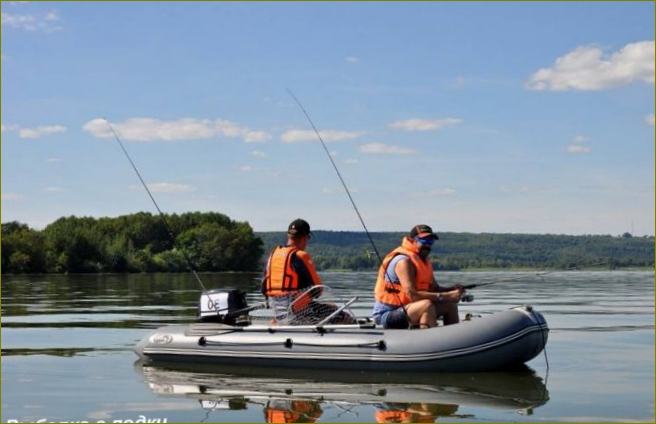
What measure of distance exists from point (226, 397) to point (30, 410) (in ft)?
5.61

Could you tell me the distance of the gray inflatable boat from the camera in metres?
9.97

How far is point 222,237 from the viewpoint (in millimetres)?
89312

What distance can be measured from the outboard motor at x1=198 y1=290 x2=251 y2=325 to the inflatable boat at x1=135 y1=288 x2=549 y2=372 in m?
0.36

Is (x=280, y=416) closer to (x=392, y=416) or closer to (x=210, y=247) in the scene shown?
(x=392, y=416)

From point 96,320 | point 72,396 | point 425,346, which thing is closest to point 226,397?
point 72,396

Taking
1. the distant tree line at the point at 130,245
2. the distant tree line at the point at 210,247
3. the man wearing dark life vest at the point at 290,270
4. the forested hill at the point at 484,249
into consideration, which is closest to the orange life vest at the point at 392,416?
the man wearing dark life vest at the point at 290,270

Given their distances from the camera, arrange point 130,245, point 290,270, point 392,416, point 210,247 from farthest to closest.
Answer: point 210,247
point 130,245
point 290,270
point 392,416

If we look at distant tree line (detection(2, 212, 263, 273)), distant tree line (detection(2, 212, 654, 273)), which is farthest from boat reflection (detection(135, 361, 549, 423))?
distant tree line (detection(2, 212, 654, 273))

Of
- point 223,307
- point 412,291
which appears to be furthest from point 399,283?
point 223,307

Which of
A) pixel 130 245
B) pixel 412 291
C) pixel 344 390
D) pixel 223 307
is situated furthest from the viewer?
pixel 130 245

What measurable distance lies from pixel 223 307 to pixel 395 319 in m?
2.17

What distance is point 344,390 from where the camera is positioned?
9.17 metres


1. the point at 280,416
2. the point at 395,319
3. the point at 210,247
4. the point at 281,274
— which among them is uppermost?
the point at 210,247

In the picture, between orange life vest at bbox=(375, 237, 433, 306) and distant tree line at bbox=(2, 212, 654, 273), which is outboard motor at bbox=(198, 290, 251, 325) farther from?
distant tree line at bbox=(2, 212, 654, 273)
